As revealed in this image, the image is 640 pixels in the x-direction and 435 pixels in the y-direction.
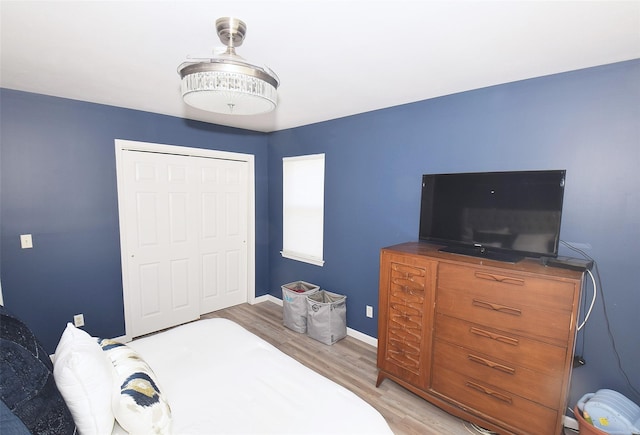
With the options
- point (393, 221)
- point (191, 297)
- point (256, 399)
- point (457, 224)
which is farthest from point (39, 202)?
point (457, 224)

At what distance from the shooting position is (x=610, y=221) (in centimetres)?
189

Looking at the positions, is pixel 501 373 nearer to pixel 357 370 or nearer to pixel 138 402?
pixel 357 370

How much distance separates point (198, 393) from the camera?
1.45 meters

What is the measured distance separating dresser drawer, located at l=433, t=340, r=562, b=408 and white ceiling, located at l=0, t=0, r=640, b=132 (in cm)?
189

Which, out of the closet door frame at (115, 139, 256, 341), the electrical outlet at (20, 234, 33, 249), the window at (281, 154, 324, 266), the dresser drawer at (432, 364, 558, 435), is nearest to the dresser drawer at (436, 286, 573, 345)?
the dresser drawer at (432, 364, 558, 435)

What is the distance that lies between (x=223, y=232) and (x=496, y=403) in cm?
334

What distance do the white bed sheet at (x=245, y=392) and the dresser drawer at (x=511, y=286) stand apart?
1.03 m

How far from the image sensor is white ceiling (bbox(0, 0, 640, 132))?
4.45 ft

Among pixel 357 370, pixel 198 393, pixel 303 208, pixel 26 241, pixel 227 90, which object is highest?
pixel 227 90

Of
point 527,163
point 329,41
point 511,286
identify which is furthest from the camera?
point 527,163

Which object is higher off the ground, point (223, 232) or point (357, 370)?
point (223, 232)

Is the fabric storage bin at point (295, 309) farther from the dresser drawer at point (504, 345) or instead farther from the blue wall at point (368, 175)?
the dresser drawer at point (504, 345)

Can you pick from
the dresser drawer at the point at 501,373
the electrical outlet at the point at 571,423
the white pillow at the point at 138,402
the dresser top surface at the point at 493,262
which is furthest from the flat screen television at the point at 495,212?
the white pillow at the point at 138,402

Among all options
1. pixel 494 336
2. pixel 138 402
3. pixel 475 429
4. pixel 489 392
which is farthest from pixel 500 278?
pixel 138 402
